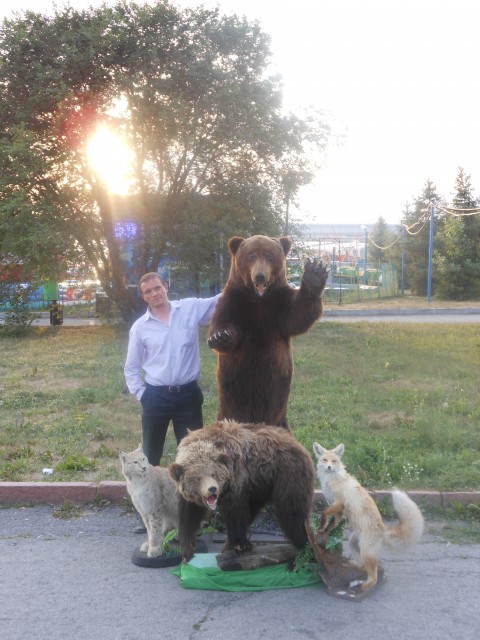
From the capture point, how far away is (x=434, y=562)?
4734 mm

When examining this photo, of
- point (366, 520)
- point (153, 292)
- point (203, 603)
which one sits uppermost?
point (153, 292)

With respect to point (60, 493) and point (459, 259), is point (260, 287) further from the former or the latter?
point (459, 259)

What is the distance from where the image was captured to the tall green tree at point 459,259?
1169 inches

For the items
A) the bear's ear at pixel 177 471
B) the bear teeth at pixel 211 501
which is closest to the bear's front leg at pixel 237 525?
the bear teeth at pixel 211 501

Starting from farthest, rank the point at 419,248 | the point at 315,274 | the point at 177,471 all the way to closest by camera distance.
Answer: the point at 419,248 < the point at 315,274 < the point at 177,471

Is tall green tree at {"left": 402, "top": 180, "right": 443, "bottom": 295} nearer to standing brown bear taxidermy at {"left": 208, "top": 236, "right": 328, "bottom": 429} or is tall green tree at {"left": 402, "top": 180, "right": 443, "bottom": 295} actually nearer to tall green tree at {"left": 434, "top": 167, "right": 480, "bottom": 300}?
tall green tree at {"left": 434, "top": 167, "right": 480, "bottom": 300}

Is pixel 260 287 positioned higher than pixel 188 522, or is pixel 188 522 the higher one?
pixel 260 287

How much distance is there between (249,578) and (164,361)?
1930 mm

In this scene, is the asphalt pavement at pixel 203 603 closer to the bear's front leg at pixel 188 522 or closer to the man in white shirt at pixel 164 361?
the bear's front leg at pixel 188 522

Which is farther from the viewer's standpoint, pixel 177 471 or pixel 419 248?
pixel 419 248

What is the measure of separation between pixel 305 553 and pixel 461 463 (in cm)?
274

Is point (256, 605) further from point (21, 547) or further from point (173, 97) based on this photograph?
point (173, 97)

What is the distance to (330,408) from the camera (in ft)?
29.6

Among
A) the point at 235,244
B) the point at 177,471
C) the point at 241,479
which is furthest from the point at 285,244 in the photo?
the point at 177,471
